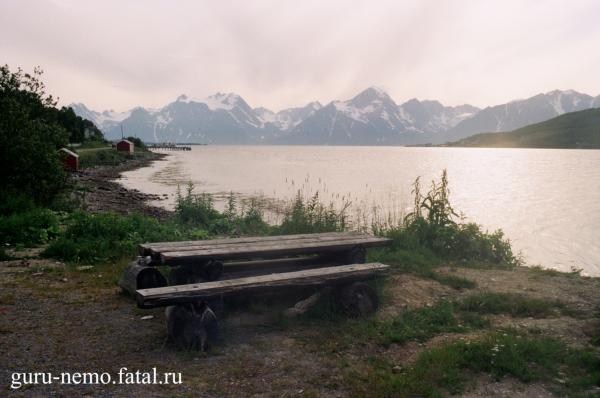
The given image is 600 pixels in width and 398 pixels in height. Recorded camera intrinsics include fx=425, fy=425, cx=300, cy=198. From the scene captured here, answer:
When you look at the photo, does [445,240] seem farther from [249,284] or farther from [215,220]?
[215,220]

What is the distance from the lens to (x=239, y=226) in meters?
17.6

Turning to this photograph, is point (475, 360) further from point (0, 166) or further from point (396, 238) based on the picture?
point (0, 166)

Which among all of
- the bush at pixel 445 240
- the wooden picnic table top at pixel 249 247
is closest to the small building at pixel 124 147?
the bush at pixel 445 240

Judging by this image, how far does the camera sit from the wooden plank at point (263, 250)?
679cm

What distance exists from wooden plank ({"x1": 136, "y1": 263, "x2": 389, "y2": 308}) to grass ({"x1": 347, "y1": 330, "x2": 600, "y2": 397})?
1788mm

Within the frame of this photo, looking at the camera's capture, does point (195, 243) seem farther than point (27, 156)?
No

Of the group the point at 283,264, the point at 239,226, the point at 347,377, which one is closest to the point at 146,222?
the point at 239,226

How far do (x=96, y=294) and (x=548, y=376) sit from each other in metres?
7.54

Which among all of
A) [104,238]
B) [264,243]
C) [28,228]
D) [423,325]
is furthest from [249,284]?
[28,228]

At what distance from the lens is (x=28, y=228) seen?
39.0ft

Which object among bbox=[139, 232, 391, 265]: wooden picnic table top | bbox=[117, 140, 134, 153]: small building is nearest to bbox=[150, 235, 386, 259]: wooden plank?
bbox=[139, 232, 391, 265]: wooden picnic table top

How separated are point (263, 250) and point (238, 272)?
125cm

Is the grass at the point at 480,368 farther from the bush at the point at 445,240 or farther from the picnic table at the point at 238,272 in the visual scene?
the bush at the point at 445,240

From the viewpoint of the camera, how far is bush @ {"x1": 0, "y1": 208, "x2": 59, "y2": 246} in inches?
449
